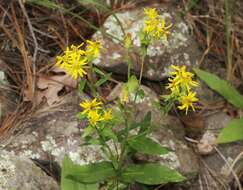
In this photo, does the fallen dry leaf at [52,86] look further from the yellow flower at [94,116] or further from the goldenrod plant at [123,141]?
the yellow flower at [94,116]

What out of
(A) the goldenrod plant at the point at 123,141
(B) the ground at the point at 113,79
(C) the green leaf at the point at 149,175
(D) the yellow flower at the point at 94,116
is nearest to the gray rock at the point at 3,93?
(B) the ground at the point at 113,79

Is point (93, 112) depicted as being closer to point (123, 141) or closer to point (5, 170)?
point (123, 141)

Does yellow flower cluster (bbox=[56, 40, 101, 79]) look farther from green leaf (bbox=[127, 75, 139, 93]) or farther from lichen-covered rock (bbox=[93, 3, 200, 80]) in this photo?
lichen-covered rock (bbox=[93, 3, 200, 80])

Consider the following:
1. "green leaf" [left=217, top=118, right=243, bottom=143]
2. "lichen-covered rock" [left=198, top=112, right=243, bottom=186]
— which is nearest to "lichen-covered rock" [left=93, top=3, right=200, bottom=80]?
"lichen-covered rock" [left=198, top=112, right=243, bottom=186]

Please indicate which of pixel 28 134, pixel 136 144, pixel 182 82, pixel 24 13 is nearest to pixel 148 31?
pixel 182 82

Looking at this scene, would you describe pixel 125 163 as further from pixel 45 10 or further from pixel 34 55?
pixel 45 10
